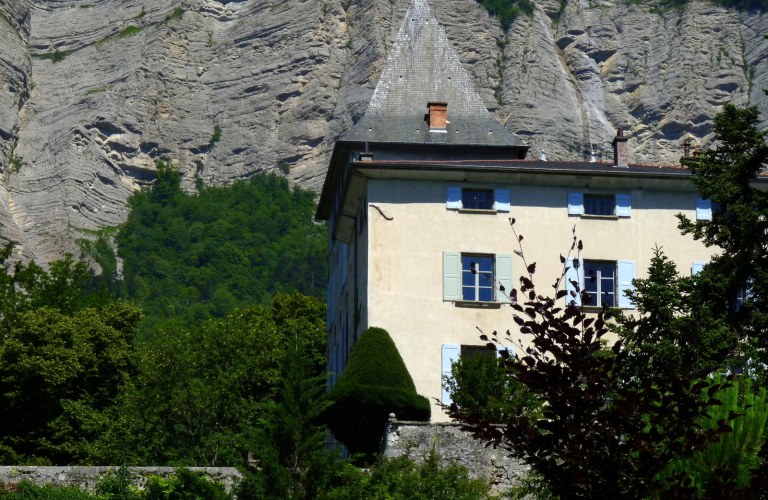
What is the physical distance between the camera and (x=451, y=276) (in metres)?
28.2

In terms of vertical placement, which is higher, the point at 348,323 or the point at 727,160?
the point at 727,160

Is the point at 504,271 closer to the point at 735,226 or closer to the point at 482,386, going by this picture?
the point at 482,386

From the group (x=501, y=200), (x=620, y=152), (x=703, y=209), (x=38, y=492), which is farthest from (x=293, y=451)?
(x=620, y=152)

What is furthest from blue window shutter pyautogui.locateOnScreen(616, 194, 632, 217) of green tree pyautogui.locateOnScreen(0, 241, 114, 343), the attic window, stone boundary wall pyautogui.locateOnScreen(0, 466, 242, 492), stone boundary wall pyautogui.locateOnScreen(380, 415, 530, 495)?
green tree pyautogui.locateOnScreen(0, 241, 114, 343)

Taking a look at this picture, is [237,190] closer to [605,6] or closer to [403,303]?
[605,6]

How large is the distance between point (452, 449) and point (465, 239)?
338 inches

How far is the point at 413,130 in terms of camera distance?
4191 cm

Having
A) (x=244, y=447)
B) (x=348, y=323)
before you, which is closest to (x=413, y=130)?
(x=348, y=323)

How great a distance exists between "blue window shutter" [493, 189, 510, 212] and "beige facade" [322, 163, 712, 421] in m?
0.16

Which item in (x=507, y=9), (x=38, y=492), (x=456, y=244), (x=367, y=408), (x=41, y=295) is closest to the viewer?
(x=38, y=492)

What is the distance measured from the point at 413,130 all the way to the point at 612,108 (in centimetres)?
9463

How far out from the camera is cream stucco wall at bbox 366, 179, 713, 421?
27.7 metres

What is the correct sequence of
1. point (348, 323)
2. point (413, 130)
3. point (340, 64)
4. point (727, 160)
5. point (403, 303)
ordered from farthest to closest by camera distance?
point (340, 64) < point (413, 130) < point (348, 323) < point (403, 303) < point (727, 160)

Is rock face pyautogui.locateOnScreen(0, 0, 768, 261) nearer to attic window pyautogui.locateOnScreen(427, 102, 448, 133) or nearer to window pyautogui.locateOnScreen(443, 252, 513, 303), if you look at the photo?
attic window pyautogui.locateOnScreen(427, 102, 448, 133)
